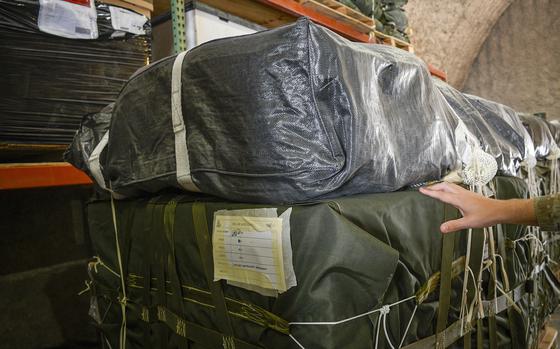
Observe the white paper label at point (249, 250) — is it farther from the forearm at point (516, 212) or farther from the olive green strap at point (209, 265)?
the forearm at point (516, 212)

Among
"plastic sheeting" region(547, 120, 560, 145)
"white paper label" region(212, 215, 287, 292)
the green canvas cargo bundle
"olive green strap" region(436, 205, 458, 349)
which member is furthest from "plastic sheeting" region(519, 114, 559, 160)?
"white paper label" region(212, 215, 287, 292)

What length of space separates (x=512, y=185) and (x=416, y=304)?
2.70 feet

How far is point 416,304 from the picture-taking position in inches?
33.1

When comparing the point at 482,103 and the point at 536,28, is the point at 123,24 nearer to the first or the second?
the point at 482,103

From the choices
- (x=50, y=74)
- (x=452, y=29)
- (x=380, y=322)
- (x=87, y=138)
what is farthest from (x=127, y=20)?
(x=452, y=29)

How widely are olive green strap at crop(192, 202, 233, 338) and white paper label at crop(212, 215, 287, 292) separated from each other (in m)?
0.03

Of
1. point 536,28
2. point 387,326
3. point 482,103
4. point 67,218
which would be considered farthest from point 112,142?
point 536,28

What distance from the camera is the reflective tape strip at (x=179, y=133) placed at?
821mm

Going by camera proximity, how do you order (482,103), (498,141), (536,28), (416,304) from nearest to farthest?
(416,304)
(498,141)
(482,103)
(536,28)

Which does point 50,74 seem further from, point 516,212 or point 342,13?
point 342,13

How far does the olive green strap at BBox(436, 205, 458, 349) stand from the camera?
932 millimetres

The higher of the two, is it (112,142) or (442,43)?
(442,43)

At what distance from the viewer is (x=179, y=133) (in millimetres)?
832

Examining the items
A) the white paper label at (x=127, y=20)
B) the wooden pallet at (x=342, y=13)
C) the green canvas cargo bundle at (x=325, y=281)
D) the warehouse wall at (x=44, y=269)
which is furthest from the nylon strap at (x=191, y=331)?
the wooden pallet at (x=342, y=13)
